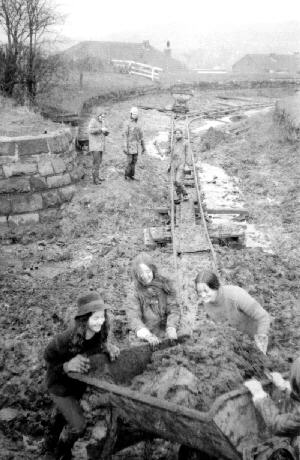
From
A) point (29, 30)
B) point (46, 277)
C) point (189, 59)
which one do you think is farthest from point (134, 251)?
point (189, 59)

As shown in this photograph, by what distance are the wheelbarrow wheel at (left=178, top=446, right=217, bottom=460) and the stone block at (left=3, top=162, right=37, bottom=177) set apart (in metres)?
7.24

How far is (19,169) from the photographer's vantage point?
9328 mm

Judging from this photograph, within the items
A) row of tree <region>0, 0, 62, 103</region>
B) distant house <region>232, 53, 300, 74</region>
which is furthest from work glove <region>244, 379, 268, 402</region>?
distant house <region>232, 53, 300, 74</region>

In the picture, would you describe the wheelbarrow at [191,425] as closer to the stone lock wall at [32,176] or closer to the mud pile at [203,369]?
the mud pile at [203,369]

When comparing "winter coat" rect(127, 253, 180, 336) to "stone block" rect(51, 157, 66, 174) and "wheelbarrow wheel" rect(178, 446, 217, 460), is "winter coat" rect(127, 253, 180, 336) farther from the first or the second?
"stone block" rect(51, 157, 66, 174)

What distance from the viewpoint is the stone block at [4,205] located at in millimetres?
9297

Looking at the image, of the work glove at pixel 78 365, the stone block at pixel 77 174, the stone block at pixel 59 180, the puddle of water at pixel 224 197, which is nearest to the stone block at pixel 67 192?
the stone block at pixel 59 180

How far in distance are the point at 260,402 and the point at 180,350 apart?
Answer: 1.38 m

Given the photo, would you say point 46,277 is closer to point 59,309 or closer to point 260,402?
point 59,309

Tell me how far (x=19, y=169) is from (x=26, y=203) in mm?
739

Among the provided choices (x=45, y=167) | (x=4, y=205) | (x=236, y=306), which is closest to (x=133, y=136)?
(x=45, y=167)

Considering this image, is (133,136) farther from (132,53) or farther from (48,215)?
(132,53)

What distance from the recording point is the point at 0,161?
915 cm

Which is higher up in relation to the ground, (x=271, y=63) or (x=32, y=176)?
(x=271, y=63)
